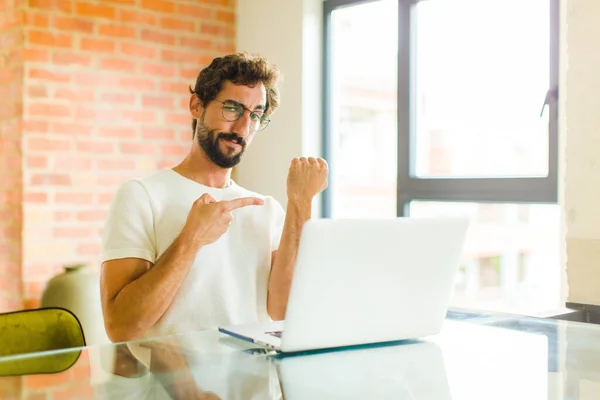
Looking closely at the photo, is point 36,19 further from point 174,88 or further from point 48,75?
point 174,88

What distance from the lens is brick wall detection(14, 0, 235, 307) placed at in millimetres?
3086

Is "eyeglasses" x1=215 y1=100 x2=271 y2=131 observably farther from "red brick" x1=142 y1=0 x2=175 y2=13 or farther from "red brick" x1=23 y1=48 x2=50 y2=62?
"red brick" x1=142 y1=0 x2=175 y2=13

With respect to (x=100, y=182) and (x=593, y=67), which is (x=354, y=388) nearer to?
(x=593, y=67)

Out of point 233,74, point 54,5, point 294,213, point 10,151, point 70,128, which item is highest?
point 54,5

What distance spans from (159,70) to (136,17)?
0.26m

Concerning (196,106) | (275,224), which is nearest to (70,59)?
(196,106)

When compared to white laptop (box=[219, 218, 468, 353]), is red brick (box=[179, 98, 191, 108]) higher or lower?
higher

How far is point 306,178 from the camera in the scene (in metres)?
2.14

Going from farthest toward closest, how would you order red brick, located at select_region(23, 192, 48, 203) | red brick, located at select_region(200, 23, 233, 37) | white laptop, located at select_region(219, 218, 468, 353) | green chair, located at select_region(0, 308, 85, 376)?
red brick, located at select_region(200, 23, 233, 37) < red brick, located at select_region(23, 192, 48, 203) < green chair, located at select_region(0, 308, 85, 376) < white laptop, located at select_region(219, 218, 468, 353)

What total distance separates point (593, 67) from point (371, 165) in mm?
1426

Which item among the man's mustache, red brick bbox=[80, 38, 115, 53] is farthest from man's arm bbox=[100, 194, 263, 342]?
red brick bbox=[80, 38, 115, 53]

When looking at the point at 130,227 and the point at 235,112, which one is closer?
the point at 130,227

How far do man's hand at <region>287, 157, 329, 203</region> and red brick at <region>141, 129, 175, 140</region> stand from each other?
147cm

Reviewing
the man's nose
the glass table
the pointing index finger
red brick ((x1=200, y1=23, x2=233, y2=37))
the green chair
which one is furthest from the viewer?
red brick ((x1=200, y1=23, x2=233, y2=37))
